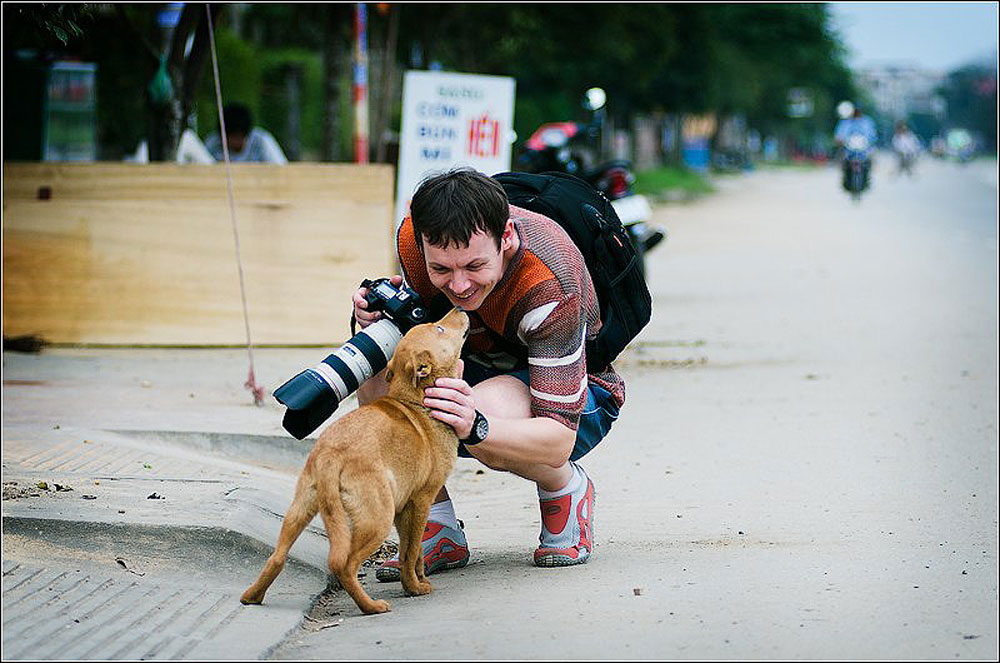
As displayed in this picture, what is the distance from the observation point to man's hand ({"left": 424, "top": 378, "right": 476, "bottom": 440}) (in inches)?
158

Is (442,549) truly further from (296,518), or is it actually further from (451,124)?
(451,124)

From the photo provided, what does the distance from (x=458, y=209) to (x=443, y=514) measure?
115 cm

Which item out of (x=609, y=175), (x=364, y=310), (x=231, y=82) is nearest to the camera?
(x=364, y=310)

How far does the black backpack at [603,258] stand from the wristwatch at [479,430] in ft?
1.77

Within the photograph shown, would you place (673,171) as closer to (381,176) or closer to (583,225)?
(381,176)

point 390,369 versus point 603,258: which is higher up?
point 603,258

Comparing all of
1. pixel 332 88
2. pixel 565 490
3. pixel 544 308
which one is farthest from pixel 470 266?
pixel 332 88

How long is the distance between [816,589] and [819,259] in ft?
42.6

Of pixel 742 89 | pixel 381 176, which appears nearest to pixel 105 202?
pixel 381 176

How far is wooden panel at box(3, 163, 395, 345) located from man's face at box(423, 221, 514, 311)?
469 centimetres

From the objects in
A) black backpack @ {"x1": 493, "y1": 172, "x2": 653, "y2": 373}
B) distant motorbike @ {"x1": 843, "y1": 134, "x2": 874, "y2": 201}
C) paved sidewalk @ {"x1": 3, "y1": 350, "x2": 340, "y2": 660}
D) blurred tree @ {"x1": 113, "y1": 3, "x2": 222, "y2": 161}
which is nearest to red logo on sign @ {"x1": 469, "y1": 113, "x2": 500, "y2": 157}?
blurred tree @ {"x1": 113, "y1": 3, "x2": 222, "y2": 161}

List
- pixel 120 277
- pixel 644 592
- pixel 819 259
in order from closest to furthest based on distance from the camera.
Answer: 1. pixel 644 592
2. pixel 120 277
3. pixel 819 259

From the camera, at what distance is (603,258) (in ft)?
14.7

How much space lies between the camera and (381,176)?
8.95 m
